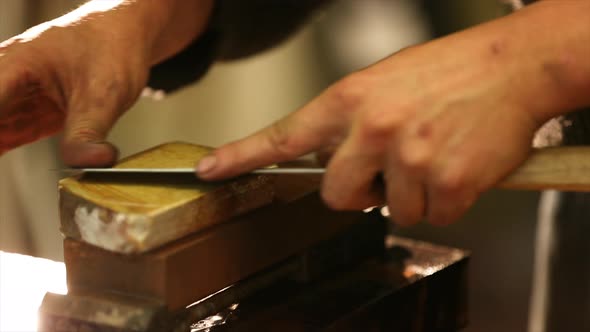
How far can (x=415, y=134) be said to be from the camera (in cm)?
78

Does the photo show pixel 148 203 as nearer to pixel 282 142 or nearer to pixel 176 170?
pixel 176 170

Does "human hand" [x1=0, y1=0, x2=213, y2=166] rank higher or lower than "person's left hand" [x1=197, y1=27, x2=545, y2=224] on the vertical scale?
higher

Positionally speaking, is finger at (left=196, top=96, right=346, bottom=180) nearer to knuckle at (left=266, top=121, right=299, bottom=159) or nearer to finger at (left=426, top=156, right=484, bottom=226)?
knuckle at (left=266, top=121, right=299, bottom=159)

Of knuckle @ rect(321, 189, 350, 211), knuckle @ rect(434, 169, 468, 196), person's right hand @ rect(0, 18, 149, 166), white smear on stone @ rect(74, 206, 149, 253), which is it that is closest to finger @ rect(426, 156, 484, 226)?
knuckle @ rect(434, 169, 468, 196)

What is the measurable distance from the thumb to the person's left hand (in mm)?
146

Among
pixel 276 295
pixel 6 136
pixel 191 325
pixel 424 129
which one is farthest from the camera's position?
pixel 6 136

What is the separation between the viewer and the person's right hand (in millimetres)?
1022

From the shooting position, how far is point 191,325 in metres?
0.88

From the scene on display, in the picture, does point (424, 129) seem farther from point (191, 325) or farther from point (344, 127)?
point (191, 325)

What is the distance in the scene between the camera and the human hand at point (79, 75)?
0.99 m

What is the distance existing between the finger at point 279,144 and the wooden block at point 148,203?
3 cm

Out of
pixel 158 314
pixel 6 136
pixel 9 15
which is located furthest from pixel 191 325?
pixel 9 15

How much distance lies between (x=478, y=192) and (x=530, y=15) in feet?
0.74

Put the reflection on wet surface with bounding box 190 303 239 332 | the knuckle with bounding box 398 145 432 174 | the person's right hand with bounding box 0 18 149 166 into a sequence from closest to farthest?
the knuckle with bounding box 398 145 432 174
the reflection on wet surface with bounding box 190 303 239 332
the person's right hand with bounding box 0 18 149 166
